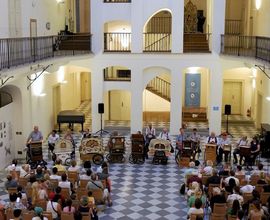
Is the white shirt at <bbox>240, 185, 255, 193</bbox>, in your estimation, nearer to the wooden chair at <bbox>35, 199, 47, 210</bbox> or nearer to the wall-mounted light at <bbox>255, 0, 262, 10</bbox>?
the wooden chair at <bbox>35, 199, 47, 210</bbox>

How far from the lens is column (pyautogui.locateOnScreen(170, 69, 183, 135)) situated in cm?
2367

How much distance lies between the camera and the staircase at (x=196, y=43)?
23.9 meters

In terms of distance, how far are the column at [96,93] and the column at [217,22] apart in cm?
557

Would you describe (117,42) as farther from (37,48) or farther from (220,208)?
(220,208)

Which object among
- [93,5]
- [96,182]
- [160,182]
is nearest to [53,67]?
[93,5]

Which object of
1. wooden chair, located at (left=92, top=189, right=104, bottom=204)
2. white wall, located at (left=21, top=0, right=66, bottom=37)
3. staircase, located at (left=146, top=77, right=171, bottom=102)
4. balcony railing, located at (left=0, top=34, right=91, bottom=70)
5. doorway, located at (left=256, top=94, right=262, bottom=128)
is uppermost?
white wall, located at (left=21, top=0, right=66, bottom=37)

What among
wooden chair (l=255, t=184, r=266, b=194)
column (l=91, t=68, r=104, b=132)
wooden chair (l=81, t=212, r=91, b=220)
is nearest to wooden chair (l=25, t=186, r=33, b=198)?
wooden chair (l=81, t=212, r=91, b=220)

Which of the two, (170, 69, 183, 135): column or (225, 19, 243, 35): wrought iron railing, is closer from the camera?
(170, 69, 183, 135): column

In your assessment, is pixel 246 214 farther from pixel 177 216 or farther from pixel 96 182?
pixel 96 182

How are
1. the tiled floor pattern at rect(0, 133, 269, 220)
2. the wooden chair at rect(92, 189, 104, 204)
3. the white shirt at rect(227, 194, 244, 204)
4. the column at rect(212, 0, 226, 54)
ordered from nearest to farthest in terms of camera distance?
1. the white shirt at rect(227, 194, 244, 204)
2. the wooden chair at rect(92, 189, 104, 204)
3. the tiled floor pattern at rect(0, 133, 269, 220)
4. the column at rect(212, 0, 226, 54)

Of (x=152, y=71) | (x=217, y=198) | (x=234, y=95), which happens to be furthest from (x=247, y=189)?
(x=234, y=95)

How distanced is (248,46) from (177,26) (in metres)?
3.45

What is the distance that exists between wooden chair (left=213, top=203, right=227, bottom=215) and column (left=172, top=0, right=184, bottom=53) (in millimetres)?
12578

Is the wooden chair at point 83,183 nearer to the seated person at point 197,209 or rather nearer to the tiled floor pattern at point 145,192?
the tiled floor pattern at point 145,192
